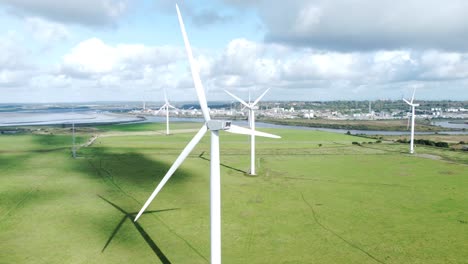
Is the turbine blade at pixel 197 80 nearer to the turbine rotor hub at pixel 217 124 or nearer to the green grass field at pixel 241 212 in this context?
the turbine rotor hub at pixel 217 124

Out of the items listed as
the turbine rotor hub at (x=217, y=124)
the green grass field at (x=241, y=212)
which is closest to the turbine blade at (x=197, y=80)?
the turbine rotor hub at (x=217, y=124)

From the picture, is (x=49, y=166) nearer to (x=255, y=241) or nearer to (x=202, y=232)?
(x=202, y=232)

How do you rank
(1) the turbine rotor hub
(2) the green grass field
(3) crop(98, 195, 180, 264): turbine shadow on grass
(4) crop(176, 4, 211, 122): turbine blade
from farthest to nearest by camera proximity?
(2) the green grass field → (3) crop(98, 195, 180, 264): turbine shadow on grass → (4) crop(176, 4, 211, 122): turbine blade → (1) the turbine rotor hub

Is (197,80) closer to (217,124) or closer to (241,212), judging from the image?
(217,124)

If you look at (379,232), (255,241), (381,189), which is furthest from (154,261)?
(381,189)

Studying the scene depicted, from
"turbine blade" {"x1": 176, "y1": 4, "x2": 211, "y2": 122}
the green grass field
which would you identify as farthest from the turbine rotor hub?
the green grass field

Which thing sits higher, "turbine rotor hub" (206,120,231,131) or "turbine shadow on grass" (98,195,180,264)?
"turbine rotor hub" (206,120,231,131)

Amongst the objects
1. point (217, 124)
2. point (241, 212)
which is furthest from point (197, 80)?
point (241, 212)

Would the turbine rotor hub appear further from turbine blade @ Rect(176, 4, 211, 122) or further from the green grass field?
the green grass field
